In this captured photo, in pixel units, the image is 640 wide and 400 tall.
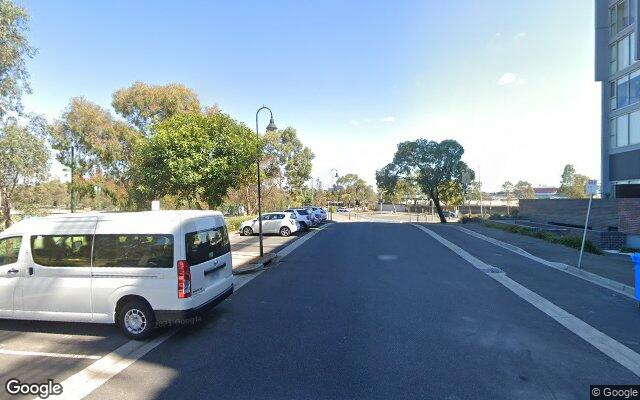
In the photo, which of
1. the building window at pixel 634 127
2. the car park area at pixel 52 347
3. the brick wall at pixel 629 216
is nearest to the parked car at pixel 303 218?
the brick wall at pixel 629 216

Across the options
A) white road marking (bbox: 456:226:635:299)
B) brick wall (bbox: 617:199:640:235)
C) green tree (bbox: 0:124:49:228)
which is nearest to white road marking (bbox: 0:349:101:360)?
white road marking (bbox: 456:226:635:299)

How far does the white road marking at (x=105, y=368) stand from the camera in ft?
14.5

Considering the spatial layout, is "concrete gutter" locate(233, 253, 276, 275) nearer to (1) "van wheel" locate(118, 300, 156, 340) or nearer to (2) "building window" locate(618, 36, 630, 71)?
(1) "van wheel" locate(118, 300, 156, 340)

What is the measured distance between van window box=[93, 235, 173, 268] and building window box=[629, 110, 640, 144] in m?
30.7

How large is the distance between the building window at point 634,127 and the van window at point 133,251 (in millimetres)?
30727

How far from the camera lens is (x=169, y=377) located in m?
4.67

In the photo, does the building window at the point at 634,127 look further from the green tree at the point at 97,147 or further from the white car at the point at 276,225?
the green tree at the point at 97,147

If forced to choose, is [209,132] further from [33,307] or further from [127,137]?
[33,307]

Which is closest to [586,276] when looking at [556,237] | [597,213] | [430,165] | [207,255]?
[556,237]

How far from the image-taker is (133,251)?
604 cm

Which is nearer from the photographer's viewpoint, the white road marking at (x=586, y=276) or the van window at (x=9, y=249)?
the van window at (x=9, y=249)

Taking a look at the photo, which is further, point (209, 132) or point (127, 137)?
point (127, 137)

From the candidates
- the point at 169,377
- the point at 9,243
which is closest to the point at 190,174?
the point at 9,243

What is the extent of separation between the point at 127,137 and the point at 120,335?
84.2ft
